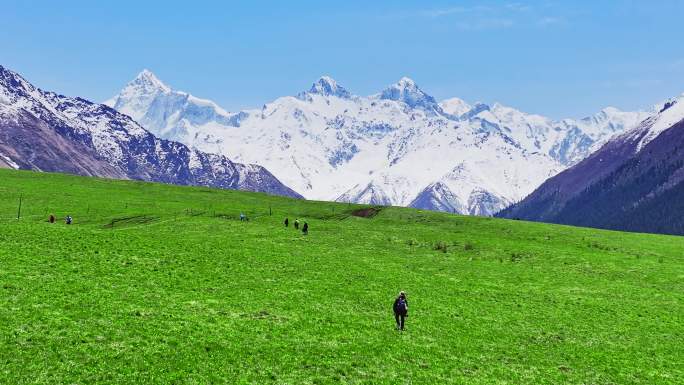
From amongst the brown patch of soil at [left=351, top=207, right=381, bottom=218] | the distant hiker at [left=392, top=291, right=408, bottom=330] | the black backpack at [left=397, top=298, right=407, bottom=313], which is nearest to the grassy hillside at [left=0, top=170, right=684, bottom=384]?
the distant hiker at [left=392, top=291, right=408, bottom=330]

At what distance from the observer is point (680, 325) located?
46.9 meters

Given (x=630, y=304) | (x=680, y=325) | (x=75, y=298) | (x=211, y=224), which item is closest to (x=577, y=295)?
(x=630, y=304)

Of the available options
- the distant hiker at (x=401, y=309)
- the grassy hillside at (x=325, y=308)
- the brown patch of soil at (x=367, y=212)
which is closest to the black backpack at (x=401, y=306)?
the distant hiker at (x=401, y=309)

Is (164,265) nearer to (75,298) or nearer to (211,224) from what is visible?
(75,298)

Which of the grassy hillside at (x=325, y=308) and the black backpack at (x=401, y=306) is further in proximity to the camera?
the black backpack at (x=401, y=306)

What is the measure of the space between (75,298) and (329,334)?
61.6 ft

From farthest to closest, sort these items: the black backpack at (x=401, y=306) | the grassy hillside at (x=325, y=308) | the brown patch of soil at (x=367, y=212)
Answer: the brown patch of soil at (x=367, y=212) < the black backpack at (x=401, y=306) < the grassy hillside at (x=325, y=308)

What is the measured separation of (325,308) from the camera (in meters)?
45.2

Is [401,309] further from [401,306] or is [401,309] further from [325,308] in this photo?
[325,308]

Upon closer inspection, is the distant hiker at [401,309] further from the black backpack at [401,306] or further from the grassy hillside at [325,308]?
the grassy hillside at [325,308]

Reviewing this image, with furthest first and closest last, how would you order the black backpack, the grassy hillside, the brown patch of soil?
1. the brown patch of soil
2. the black backpack
3. the grassy hillside

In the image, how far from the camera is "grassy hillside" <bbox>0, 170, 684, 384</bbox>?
31.8 m

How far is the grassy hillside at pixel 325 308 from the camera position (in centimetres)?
3184

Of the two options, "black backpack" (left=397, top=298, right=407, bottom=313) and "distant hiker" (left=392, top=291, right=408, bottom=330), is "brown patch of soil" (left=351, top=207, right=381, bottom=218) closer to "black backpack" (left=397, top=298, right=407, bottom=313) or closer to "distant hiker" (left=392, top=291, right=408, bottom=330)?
"distant hiker" (left=392, top=291, right=408, bottom=330)
